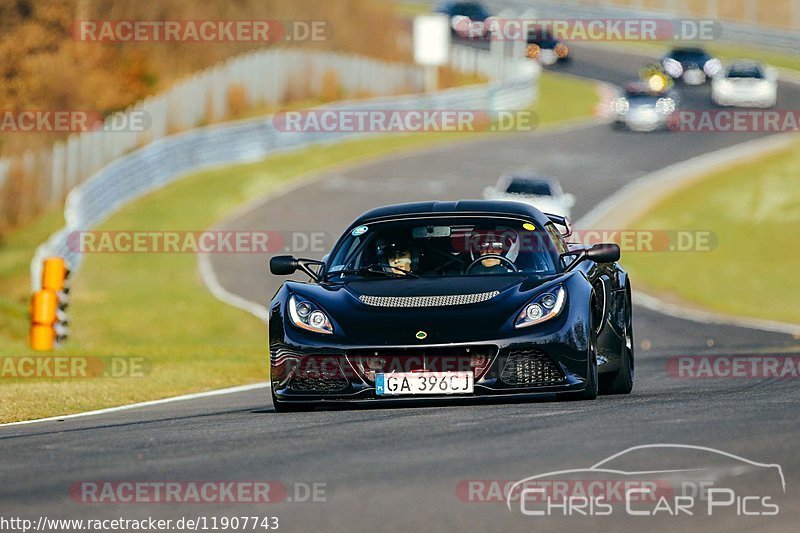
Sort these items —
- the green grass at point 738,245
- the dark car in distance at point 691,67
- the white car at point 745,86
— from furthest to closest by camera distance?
the dark car in distance at point 691,67 → the white car at point 745,86 → the green grass at point 738,245

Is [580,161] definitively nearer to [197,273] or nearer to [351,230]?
[197,273]

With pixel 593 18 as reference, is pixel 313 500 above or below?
below

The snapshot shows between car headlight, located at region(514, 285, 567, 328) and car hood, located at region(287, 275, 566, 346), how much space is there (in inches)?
1.7

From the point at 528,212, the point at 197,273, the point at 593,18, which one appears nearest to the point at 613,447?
the point at 528,212

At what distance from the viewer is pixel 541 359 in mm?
9750

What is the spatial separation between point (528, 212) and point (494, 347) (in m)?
1.80

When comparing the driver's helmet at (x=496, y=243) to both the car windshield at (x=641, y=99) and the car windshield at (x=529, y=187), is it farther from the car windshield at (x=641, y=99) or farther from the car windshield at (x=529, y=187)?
the car windshield at (x=641, y=99)

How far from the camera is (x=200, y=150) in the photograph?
41.6 meters

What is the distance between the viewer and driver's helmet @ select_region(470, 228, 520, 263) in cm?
1078

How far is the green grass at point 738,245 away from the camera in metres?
28.9
